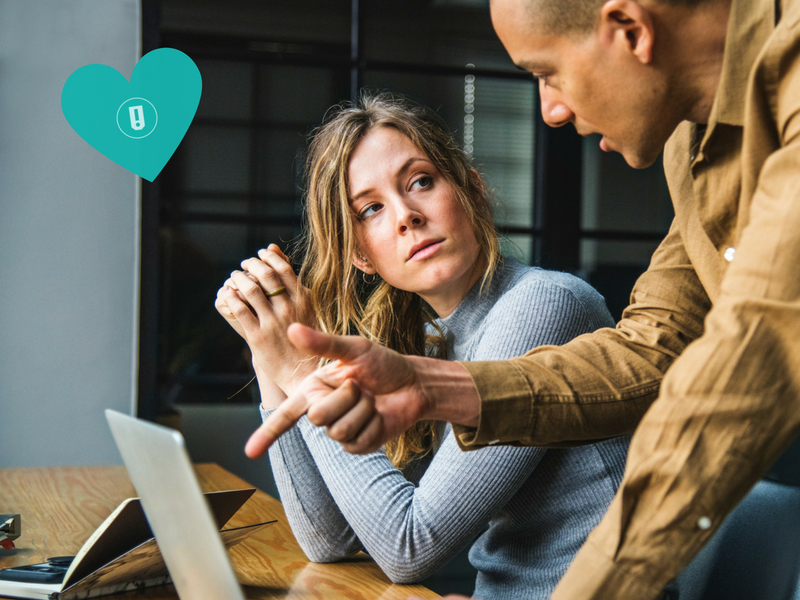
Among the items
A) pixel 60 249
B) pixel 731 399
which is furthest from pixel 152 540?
pixel 60 249

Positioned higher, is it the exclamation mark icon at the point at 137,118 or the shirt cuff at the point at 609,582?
the exclamation mark icon at the point at 137,118

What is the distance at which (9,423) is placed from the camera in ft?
6.22

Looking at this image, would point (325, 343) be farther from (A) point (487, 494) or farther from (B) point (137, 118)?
(B) point (137, 118)

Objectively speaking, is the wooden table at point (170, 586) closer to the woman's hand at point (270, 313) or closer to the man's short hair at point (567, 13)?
the woman's hand at point (270, 313)

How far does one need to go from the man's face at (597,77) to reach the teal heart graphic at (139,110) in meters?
0.74

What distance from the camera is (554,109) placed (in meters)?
0.77

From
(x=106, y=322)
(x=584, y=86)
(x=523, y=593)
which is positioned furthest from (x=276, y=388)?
(x=106, y=322)

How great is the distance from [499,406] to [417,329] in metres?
0.69

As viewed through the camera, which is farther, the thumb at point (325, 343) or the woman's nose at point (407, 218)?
the woman's nose at point (407, 218)

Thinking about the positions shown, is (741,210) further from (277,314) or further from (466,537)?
(277,314)

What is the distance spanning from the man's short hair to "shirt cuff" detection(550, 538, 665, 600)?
1.48ft

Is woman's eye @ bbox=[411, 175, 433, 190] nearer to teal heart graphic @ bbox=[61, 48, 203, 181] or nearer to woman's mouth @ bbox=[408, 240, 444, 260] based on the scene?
woman's mouth @ bbox=[408, 240, 444, 260]

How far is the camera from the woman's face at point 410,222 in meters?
1.21

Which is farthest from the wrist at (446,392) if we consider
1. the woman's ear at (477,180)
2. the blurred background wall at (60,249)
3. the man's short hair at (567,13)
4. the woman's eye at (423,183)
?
the blurred background wall at (60,249)
